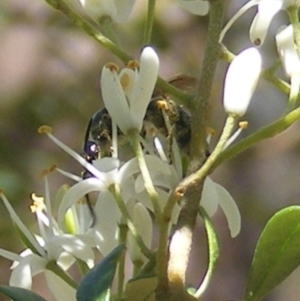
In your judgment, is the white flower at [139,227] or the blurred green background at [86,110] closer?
the white flower at [139,227]

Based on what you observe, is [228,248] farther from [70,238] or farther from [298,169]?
[70,238]

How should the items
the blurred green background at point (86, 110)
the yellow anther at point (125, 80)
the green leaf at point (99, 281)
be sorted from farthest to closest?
1. the blurred green background at point (86, 110)
2. the yellow anther at point (125, 80)
3. the green leaf at point (99, 281)

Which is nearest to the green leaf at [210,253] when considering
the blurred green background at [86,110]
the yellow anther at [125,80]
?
the yellow anther at [125,80]

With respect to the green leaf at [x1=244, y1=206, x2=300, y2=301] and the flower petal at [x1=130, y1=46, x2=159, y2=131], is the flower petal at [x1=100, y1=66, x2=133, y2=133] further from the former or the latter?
the green leaf at [x1=244, y1=206, x2=300, y2=301]

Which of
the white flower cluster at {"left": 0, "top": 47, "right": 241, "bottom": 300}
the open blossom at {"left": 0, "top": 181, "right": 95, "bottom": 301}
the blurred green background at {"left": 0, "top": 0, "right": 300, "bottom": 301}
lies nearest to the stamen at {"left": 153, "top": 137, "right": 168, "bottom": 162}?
the white flower cluster at {"left": 0, "top": 47, "right": 241, "bottom": 300}

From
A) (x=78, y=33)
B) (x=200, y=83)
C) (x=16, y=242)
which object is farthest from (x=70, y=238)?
(x=78, y=33)

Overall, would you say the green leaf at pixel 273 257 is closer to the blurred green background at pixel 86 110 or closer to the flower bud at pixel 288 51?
the flower bud at pixel 288 51
